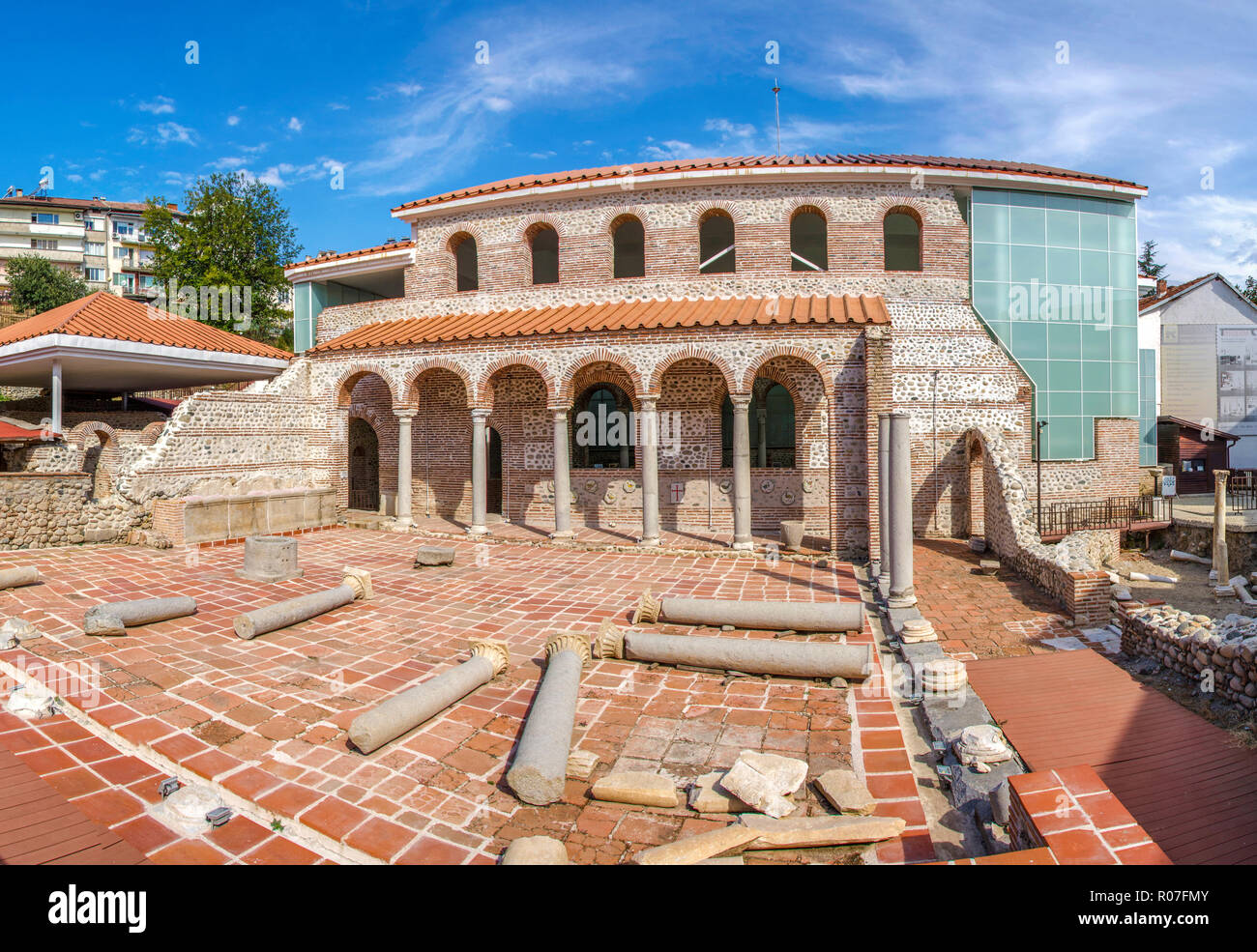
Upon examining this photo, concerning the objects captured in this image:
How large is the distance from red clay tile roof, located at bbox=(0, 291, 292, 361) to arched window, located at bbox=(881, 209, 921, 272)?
61.4 feet

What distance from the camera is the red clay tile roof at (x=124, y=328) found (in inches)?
557

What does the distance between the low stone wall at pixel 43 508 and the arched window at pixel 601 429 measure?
37.5 feet

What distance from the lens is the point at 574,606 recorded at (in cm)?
934

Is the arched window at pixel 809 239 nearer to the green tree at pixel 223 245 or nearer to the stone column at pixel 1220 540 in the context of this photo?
the stone column at pixel 1220 540

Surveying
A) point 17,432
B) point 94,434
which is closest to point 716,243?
point 94,434

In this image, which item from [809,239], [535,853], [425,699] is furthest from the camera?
[809,239]

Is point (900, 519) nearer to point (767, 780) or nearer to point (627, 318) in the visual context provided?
point (767, 780)

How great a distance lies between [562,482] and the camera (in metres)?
15.0

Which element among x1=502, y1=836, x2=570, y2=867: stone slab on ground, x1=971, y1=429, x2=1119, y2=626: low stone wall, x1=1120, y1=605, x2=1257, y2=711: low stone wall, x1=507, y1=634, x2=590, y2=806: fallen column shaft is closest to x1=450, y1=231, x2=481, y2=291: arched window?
x1=971, y1=429, x2=1119, y2=626: low stone wall

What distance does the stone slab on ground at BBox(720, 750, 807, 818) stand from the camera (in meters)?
4.15

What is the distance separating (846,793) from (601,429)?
14.7 meters
